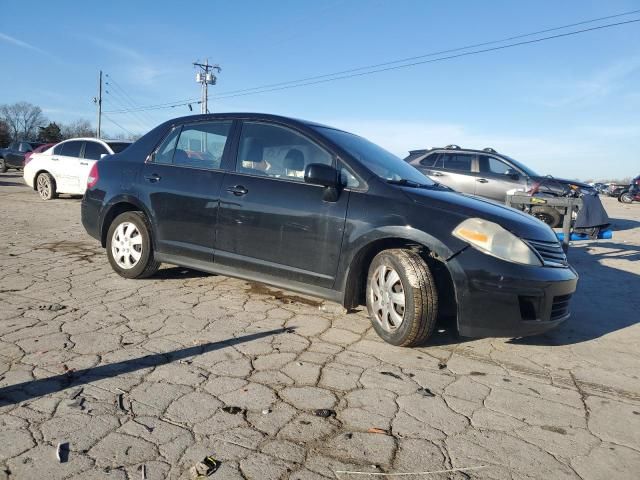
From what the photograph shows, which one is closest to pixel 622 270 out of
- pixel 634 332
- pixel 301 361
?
pixel 634 332

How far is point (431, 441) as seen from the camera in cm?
233

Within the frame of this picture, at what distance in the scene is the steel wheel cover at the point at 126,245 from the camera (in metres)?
4.89

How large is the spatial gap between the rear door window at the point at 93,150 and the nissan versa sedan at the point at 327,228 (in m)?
6.73

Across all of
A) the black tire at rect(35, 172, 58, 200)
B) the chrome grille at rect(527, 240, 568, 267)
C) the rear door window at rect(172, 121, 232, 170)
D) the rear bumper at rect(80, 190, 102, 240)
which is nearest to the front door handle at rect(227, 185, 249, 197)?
the rear door window at rect(172, 121, 232, 170)

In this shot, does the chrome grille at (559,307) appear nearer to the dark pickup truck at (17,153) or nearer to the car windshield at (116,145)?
the car windshield at (116,145)

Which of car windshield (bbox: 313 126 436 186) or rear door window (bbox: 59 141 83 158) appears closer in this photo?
car windshield (bbox: 313 126 436 186)

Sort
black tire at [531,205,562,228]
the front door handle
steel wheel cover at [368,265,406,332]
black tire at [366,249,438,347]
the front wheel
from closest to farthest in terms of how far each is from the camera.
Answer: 1. black tire at [366,249,438,347]
2. steel wheel cover at [368,265,406,332]
3. the front door handle
4. black tire at [531,205,562,228]
5. the front wheel

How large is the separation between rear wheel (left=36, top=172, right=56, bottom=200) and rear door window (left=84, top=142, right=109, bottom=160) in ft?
4.80

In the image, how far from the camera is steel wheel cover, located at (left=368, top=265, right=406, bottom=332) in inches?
138

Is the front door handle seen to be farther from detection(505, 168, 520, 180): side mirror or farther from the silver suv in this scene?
detection(505, 168, 520, 180): side mirror

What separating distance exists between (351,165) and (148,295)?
2.19 m

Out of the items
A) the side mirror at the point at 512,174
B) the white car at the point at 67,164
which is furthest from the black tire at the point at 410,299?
the white car at the point at 67,164

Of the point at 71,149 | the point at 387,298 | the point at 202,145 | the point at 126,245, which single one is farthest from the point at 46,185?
the point at 387,298

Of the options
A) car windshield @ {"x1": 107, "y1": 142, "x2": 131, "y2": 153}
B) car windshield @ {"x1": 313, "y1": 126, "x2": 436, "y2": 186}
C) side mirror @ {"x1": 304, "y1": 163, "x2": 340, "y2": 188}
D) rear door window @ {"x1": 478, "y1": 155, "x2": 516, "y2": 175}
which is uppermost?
rear door window @ {"x1": 478, "y1": 155, "x2": 516, "y2": 175}
